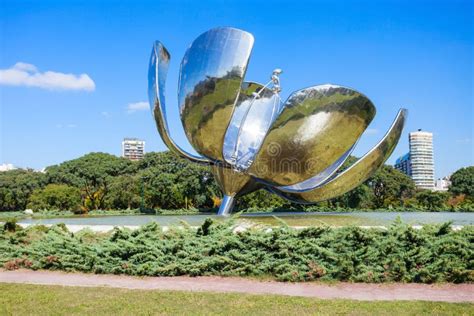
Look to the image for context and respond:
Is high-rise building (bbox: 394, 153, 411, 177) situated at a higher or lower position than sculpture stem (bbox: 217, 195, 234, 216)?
higher

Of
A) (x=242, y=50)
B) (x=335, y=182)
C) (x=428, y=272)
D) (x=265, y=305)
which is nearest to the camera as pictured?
(x=265, y=305)

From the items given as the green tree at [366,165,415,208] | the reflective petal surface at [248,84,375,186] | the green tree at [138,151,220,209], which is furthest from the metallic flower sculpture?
the green tree at [366,165,415,208]

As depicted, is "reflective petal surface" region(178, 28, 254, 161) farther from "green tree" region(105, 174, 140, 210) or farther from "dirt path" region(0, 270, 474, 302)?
"green tree" region(105, 174, 140, 210)

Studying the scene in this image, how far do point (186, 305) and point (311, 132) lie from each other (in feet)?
22.8

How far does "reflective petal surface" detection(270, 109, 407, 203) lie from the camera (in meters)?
14.4

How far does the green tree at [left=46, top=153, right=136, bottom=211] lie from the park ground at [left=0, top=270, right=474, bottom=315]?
94.6ft

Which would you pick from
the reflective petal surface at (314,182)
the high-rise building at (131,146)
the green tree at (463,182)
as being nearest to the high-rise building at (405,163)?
the high-rise building at (131,146)

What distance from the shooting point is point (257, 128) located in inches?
642

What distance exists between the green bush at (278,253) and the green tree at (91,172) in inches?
1076

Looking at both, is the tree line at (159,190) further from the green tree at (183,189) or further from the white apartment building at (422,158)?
the white apartment building at (422,158)

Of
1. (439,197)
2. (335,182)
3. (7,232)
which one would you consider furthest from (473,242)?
(439,197)

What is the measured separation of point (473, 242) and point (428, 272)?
1.21m

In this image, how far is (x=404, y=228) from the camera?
7.91 meters

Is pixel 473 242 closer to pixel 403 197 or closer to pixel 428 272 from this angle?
pixel 428 272
